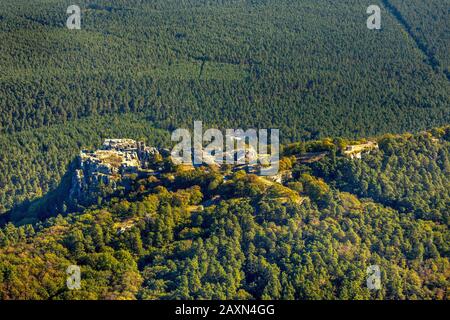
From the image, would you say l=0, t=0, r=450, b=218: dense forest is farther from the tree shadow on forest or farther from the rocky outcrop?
the rocky outcrop

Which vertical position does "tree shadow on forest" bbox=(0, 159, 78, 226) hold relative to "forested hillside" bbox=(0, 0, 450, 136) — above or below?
below

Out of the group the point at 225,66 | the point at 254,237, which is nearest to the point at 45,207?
the point at 254,237

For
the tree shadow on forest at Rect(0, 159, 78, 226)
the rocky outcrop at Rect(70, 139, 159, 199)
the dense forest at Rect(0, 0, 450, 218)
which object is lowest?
the tree shadow on forest at Rect(0, 159, 78, 226)

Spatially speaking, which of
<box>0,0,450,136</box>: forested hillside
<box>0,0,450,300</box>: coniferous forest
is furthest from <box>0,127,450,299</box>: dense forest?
<box>0,0,450,136</box>: forested hillside

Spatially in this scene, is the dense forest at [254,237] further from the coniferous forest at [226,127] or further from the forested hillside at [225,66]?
the forested hillside at [225,66]

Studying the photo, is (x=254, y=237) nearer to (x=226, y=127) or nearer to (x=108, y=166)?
(x=108, y=166)
